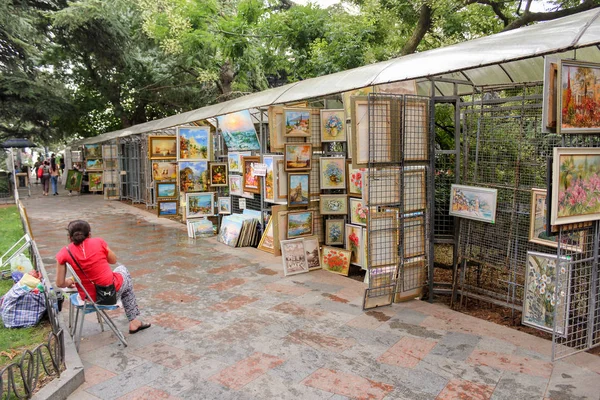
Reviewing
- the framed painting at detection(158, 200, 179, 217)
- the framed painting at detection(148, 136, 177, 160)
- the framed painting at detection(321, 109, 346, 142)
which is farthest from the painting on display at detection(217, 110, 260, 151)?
the framed painting at detection(158, 200, 179, 217)

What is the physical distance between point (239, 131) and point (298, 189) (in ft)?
7.53

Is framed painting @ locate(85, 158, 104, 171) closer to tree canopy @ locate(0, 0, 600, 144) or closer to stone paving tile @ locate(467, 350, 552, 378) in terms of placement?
tree canopy @ locate(0, 0, 600, 144)

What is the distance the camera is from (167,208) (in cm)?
1149

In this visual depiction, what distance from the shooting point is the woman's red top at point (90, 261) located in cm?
419

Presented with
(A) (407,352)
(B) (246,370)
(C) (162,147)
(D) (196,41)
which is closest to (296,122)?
(A) (407,352)

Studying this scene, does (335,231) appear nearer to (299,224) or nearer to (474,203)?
(299,224)

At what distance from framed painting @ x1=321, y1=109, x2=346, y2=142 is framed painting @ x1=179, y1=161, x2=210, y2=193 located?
12.4 feet

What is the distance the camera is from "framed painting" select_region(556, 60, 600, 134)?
3350 mm

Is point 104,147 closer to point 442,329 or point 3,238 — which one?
point 3,238

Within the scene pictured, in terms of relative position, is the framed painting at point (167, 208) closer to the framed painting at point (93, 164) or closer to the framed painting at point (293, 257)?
the framed painting at point (293, 257)

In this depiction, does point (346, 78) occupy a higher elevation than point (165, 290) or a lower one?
higher

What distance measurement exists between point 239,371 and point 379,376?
1.21m

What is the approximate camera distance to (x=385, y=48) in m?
12.1

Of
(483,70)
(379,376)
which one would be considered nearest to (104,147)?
(483,70)
